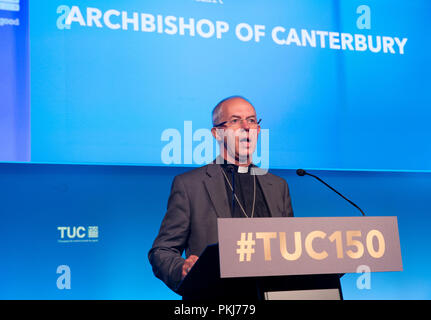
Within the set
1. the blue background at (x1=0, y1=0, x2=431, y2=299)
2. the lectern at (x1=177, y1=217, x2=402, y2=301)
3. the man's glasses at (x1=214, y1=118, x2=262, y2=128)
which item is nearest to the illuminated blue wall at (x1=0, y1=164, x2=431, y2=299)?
the blue background at (x1=0, y1=0, x2=431, y2=299)

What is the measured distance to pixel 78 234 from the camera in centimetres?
320

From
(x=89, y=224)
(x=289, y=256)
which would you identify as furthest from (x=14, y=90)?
(x=289, y=256)

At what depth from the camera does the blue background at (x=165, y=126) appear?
10.2ft

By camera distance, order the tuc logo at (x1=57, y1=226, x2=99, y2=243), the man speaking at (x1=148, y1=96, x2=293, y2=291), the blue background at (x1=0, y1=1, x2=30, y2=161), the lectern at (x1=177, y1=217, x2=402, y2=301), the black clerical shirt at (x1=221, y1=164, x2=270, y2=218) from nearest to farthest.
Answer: the lectern at (x1=177, y1=217, x2=402, y2=301), the man speaking at (x1=148, y1=96, x2=293, y2=291), the black clerical shirt at (x1=221, y1=164, x2=270, y2=218), the blue background at (x1=0, y1=1, x2=30, y2=161), the tuc logo at (x1=57, y1=226, x2=99, y2=243)

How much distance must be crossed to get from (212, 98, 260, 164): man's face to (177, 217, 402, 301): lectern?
3.81ft

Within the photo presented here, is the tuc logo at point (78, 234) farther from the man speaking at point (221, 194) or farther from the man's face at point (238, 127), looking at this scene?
the man's face at point (238, 127)

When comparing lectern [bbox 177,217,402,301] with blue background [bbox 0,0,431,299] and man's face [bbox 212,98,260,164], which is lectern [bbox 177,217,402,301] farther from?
blue background [bbox 0,0,431,299]

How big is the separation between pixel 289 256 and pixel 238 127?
4.18 ft

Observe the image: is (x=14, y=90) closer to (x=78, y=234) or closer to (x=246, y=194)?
(x=78, y=234)

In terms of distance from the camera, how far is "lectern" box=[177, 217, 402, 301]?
4.57ft

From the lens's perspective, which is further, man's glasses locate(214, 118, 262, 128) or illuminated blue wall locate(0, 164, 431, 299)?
illuminated blue wall locate(0, 164, 431, 299)

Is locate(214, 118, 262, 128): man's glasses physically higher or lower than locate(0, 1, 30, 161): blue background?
lower

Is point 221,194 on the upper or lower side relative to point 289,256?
upper
